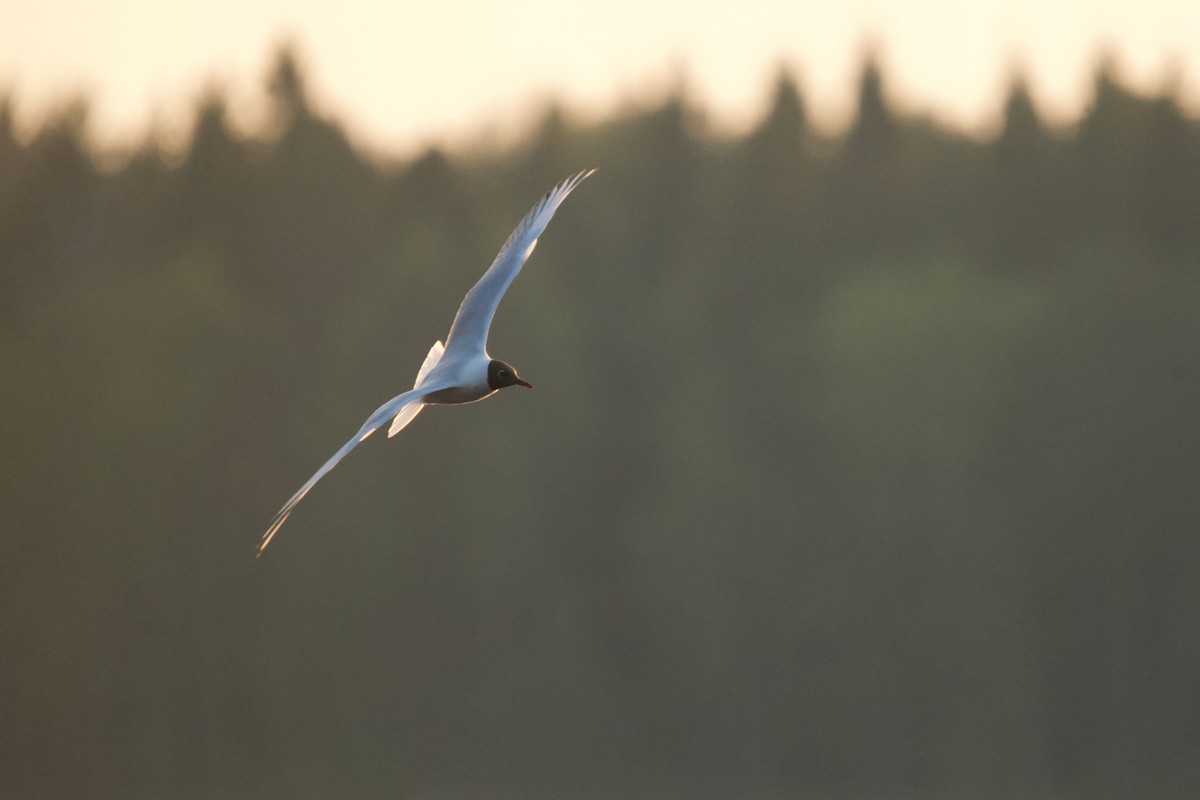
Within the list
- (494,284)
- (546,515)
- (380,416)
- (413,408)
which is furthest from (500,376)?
(546,515)

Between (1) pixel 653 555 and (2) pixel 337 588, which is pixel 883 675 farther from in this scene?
(2) pixel 337 588

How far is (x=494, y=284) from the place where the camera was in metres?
9.62

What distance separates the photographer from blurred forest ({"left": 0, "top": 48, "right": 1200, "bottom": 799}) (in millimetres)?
27047

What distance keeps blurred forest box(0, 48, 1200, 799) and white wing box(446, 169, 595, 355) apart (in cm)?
1627

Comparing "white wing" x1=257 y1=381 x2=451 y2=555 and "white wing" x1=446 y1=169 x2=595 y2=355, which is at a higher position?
"white wing" x1=446 y1=169 x2=595 y2=355

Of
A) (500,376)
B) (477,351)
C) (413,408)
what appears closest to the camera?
(500,376)

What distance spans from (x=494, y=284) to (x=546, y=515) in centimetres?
1896

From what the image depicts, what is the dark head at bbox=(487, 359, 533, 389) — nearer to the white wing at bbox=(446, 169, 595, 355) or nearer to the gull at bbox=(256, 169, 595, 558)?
the gull at bbox=(256, 169, 595, 558)

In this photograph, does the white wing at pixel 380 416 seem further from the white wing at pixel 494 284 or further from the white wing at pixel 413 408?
the white wing at pixel 494 284

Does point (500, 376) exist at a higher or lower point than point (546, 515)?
higher

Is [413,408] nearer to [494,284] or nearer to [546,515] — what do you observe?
[494,284]

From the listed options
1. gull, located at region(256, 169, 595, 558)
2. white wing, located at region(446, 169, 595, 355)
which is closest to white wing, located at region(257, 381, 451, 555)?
gull, located at region(256, 169, 595, 558)

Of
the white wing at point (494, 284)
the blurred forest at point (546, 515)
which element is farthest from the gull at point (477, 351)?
the blurred forest at point (546, 515)

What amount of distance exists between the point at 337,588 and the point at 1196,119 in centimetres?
1443
